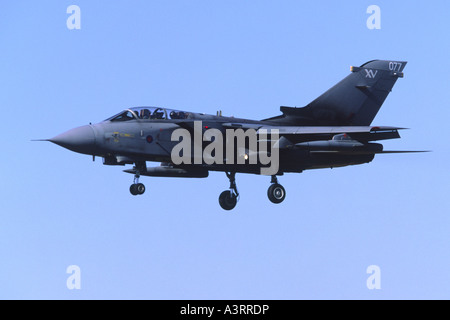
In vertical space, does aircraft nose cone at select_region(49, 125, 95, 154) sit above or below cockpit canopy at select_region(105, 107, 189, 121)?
below

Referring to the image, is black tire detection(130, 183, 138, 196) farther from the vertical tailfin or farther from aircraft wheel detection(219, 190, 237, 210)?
the vertical tailfin

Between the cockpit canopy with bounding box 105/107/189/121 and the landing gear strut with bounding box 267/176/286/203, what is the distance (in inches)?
179

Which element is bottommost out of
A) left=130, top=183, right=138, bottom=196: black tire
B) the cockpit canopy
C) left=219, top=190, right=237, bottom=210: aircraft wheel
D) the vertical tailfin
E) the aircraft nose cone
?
left=219, top=190, right=237, bottom=210: aircraft wheel

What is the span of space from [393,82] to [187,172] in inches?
389

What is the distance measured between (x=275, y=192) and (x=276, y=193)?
57mm

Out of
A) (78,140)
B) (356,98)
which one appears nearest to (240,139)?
(356,98)

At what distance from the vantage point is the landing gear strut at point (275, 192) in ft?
109

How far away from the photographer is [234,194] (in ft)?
111

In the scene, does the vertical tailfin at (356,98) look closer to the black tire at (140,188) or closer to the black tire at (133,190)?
the black tire at (140,188)

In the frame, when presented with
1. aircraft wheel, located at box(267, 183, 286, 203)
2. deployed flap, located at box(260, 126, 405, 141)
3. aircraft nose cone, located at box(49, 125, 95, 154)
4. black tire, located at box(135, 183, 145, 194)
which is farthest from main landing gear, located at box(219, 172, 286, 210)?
aircraft nose cone, located at box(49, 125, 95, 154)

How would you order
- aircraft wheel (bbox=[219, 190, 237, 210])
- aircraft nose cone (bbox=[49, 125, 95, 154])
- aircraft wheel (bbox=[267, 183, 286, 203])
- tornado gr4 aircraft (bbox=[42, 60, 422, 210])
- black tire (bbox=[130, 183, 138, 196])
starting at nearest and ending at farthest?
1. aircraft nose cone (bbox=[49, 125, 95, 154])
2. black tire (bbox=[130, 183, 138, 196])
3. tornado gr4 aircraft (bbox=[42, 60, 422, 210])
4. aircraft wheel (bbox=[267, 183, 286, 203])
5. aircraft wheel (bbox=[219, 190, 237, 210])

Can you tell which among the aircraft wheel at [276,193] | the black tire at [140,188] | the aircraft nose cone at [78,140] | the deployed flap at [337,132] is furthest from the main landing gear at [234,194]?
the aircraft nose cone at [78,140]

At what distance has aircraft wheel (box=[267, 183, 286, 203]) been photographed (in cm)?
3334

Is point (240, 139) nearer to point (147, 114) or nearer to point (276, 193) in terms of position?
point (276, 193)
